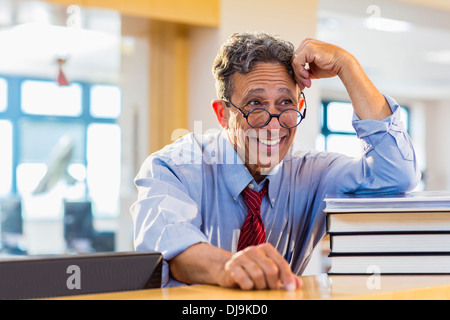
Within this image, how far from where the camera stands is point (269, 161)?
1.45 m

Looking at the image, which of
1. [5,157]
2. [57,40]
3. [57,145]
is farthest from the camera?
[5,157]

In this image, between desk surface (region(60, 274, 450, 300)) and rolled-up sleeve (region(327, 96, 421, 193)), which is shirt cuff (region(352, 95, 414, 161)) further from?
desk surface (region(60, 274, 450, 300))

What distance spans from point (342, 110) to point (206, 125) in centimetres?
749

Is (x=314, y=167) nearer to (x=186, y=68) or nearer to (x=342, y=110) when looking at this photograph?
(x=186, y=68)

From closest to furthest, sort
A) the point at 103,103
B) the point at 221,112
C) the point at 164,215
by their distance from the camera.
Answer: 1. the point at 164,215
2. the point at 221,112
3. the point at 103,103

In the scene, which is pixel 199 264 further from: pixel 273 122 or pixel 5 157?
pixel 5 157

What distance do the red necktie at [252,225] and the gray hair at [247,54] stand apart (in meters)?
0.26

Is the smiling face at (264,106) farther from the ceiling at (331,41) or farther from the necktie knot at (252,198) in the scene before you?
the ceiling at (331,41)

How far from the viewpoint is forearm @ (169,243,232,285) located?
953mm

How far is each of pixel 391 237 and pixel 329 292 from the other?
0.79 ft

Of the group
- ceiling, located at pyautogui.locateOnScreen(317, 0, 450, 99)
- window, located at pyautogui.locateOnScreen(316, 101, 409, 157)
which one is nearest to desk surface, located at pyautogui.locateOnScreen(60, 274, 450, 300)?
ceiling, located at pyautogui.locateOnScreen(317, 0, 450, 99)

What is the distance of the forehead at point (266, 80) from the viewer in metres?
1.40

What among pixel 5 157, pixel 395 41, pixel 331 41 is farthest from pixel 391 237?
pixel 5 157

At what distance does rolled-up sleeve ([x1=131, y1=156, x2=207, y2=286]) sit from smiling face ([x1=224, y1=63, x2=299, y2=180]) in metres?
0.20
